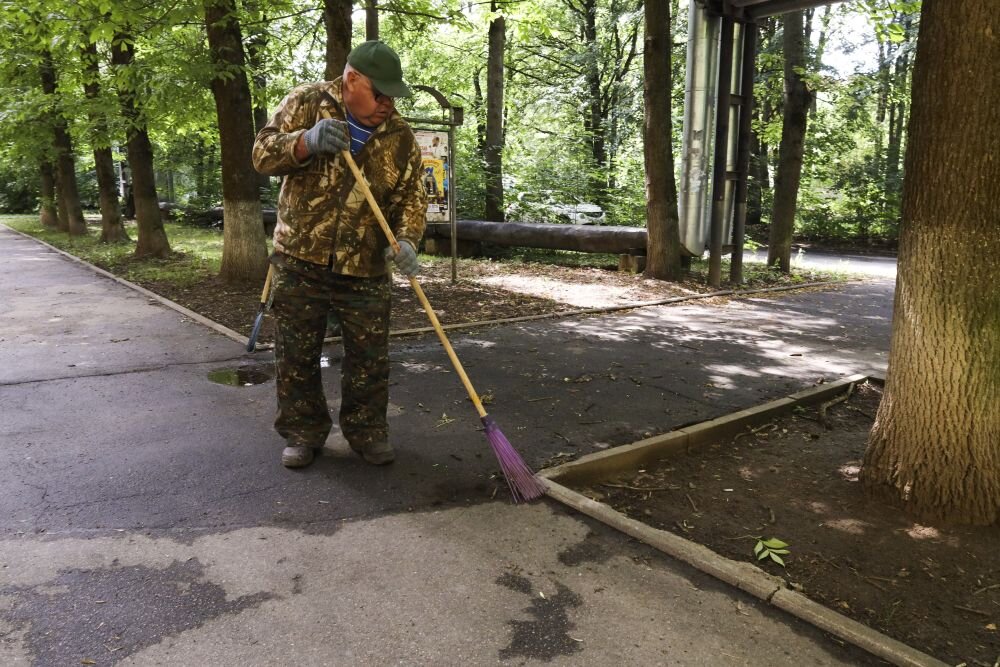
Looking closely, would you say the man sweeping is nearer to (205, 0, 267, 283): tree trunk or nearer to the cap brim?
the cap brim

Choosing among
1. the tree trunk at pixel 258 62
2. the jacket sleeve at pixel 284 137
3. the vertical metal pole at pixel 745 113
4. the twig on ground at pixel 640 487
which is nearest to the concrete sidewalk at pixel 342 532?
the twig on ground at pixel 640 487

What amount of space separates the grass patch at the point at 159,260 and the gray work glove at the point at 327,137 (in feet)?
27.1

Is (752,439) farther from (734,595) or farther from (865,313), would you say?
(865,313)

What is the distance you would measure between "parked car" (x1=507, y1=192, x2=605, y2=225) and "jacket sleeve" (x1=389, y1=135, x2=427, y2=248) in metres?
14.8

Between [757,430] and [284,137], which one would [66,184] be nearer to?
[284,137]

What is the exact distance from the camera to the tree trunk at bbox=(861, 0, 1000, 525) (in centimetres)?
335

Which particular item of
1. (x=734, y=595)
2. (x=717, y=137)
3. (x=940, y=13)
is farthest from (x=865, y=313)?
(x=734, y=595)

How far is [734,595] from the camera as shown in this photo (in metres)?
2.92

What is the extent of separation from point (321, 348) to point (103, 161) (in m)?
15.8

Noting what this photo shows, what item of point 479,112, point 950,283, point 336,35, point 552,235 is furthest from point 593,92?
point 950,283

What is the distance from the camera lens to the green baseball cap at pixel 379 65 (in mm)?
3664

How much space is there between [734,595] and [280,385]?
259cm

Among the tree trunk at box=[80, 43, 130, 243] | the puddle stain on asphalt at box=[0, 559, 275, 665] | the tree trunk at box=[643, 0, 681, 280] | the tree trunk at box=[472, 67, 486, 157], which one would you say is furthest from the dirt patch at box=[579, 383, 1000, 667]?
the tree trunk at box=[472, 67, 486, 157]

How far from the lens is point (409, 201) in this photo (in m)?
4.04
